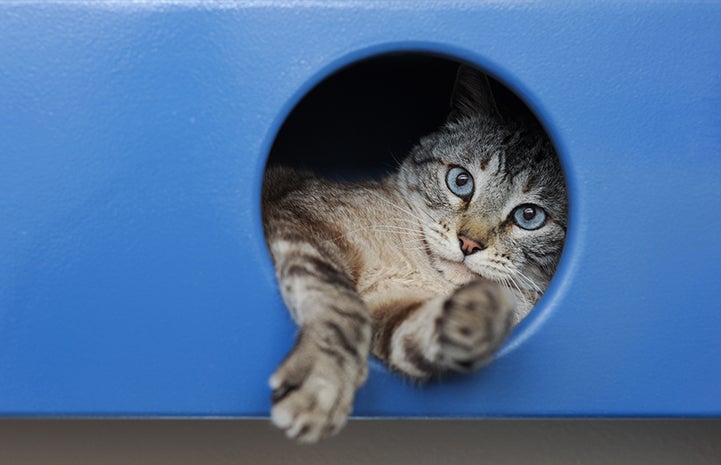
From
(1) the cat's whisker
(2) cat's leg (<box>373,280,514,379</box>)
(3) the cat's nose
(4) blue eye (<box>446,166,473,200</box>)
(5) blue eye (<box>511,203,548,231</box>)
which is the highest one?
(4) blue eye (<box>446,166,473,200</box>)

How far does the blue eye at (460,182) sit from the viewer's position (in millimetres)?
1407

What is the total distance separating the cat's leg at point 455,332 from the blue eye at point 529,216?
1.06 ft

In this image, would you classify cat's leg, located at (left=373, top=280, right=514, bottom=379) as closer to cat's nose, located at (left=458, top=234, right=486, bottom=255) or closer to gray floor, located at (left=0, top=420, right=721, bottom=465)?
cat's nose, located at (left=458, top=234, right=486, bottom=255)

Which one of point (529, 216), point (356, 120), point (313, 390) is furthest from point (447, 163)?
point (313, 390)

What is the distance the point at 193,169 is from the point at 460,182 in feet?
1.67

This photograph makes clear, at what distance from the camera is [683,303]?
116cm

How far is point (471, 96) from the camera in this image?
1476 millimetres

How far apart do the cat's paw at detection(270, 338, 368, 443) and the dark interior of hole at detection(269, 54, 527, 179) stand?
2.30 ft

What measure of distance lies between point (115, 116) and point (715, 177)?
33.9 inches

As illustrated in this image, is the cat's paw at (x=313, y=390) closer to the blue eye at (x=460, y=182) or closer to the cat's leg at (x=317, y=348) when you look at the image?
the cat's leg at (x=317, y=348)

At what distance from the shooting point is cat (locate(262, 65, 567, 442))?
1.10 meters

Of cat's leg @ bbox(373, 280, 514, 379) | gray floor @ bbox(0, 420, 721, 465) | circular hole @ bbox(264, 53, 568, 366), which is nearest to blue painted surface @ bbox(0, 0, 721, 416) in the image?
cat's leg @ bbox(373, 280, 514, 379)

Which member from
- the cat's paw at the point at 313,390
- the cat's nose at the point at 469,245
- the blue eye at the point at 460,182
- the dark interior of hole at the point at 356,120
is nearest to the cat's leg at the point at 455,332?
the cat's paw at the point at 313,390

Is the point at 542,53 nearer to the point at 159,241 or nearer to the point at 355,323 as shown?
the point at 355,323
